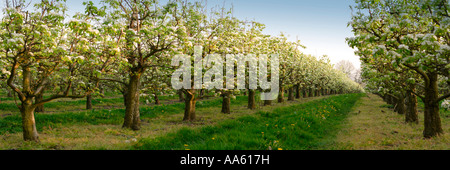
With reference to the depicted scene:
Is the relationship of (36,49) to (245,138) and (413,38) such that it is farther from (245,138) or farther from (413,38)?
(413,38)

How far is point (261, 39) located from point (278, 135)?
16.5 m

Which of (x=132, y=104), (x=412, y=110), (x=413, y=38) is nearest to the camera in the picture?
(x=413, y=38)

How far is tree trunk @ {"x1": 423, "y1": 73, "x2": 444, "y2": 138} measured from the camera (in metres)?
11.6

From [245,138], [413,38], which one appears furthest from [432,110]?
[245,138]

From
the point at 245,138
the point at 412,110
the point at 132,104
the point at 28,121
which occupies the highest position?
the point at 132,104

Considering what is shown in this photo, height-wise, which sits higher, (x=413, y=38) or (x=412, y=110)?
(x=413, y=38)

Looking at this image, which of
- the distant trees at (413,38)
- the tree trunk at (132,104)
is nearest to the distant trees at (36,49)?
the tree trunk at (132,104)

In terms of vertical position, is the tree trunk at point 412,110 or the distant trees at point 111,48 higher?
the distant trees at point 111,48

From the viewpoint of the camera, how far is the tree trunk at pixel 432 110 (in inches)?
457

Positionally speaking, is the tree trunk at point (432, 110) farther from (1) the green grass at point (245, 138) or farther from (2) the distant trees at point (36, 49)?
(2) the distant trees at point (36, 49)

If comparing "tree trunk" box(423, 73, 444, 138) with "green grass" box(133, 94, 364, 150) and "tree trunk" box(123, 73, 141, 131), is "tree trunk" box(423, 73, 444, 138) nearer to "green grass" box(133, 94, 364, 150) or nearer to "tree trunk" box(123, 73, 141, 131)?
"green grass" box(133, 94, 364, 150)

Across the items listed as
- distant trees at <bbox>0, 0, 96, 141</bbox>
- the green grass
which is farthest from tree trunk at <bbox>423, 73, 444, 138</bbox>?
distant trees at <bbox>0, 0, 96, 141</bbox>

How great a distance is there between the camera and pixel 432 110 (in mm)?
11758
